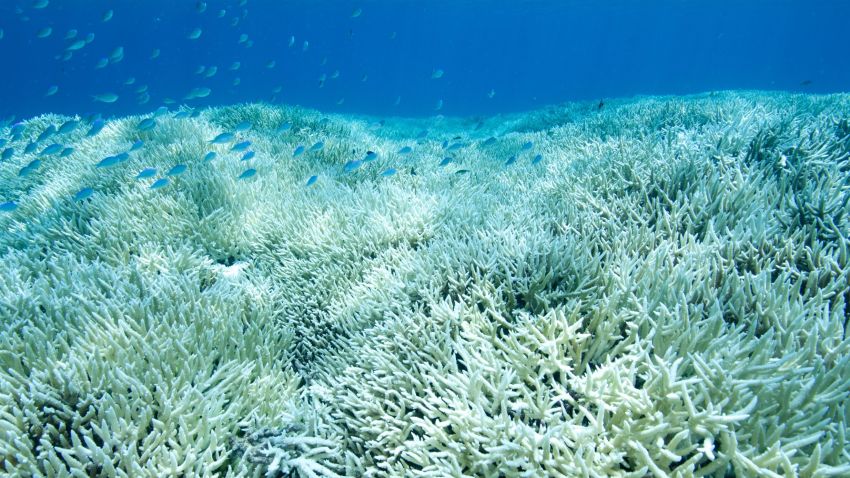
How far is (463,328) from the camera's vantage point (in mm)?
2654

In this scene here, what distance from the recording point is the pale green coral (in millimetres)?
1811

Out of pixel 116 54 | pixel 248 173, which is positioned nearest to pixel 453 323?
pixel 248 173

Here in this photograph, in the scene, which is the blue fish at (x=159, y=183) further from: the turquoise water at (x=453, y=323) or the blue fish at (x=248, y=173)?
the blue fish at (x=248, y=173)

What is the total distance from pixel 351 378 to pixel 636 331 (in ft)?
5.88

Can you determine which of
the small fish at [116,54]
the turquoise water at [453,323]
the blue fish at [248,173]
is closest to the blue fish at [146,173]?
the turquoise water at [453,323]

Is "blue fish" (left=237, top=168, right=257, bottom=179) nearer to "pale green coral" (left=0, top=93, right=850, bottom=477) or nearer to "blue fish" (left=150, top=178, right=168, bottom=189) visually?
"pale green coral" (left=0, top=93, right=850, bottom=477)

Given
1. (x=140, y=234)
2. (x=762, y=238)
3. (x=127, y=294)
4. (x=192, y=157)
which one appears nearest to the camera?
(x=762, y=238)

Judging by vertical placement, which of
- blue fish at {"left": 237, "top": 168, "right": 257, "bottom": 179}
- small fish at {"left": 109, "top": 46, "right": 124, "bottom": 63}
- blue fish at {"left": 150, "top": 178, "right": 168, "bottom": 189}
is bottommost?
blue fish at {"left": 150, "top": 178, "right": 168, "bottom": 189}

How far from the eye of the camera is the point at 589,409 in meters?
2.07

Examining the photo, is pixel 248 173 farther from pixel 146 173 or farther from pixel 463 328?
pixel 463 328

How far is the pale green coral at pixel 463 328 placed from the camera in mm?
1811

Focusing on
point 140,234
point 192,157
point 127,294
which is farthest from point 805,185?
point 192,157

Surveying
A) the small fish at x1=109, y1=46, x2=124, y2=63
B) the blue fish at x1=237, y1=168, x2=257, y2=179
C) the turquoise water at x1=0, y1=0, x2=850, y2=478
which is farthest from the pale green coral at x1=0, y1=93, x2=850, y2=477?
the small fish at x1=109, y1=46, x2=124, y2=63

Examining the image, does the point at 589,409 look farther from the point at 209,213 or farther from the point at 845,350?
the point at 209,213
